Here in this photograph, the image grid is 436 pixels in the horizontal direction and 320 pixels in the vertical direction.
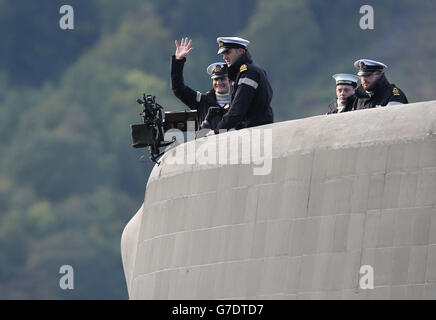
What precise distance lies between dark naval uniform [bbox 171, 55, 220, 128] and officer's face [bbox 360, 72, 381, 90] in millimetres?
3219

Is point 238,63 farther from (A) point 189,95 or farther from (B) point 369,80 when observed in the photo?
(A) point 189,95

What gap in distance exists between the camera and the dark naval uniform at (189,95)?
2189 cm

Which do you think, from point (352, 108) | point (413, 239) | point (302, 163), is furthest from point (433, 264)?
point (352, 108)

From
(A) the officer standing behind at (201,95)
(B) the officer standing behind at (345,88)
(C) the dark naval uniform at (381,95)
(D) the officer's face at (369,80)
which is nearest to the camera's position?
(C) the dark naval uniform at (381,95)

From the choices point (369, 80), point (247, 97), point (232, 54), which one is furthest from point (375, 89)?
point (232, 54)

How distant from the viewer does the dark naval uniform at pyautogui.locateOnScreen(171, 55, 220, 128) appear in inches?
862

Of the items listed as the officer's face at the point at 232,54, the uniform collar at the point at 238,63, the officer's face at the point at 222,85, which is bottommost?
the uniform collar at the point at 238,63

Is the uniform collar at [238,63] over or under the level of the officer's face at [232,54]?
under

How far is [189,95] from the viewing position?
22219 mm

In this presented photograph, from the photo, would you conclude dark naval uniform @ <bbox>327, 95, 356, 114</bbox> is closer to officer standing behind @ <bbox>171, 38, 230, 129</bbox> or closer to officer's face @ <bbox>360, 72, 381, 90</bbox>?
officer's face @ <bbox>360, 72, 381, 90</bbox>

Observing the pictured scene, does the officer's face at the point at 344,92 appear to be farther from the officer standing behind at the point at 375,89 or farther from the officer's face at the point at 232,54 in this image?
the officer's face at the point at 232,54

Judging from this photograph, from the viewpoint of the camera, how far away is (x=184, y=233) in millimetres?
18812

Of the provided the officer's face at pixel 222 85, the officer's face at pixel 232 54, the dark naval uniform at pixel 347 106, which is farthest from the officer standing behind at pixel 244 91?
the officer's face at pixel 222 85
